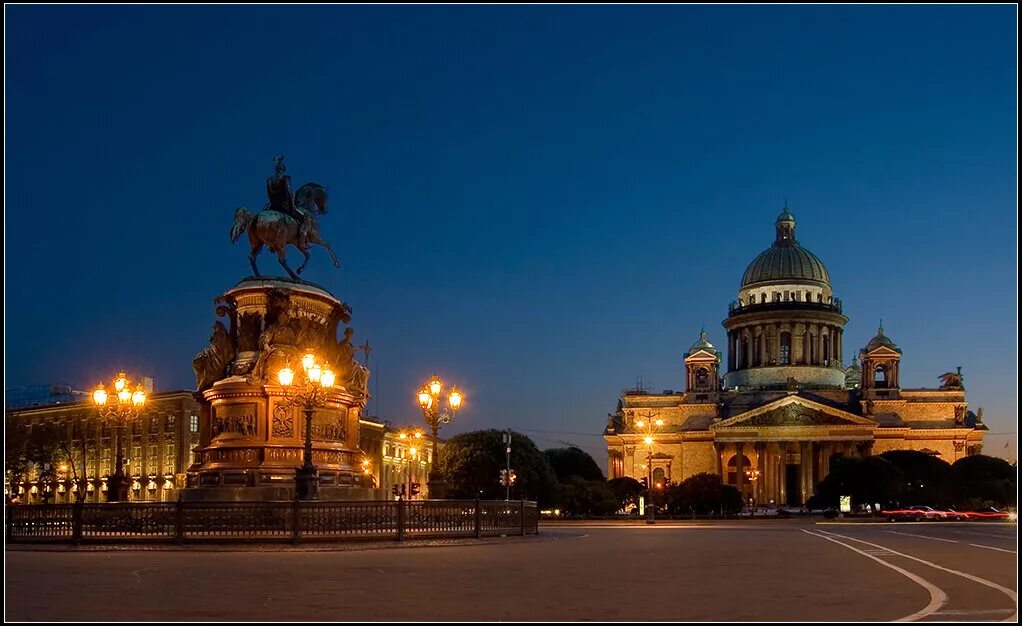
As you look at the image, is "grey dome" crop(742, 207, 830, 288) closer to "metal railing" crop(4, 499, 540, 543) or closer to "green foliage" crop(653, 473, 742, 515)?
"green foliage" crop(653, 473, 742, 515)

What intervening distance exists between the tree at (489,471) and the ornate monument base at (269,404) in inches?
1959

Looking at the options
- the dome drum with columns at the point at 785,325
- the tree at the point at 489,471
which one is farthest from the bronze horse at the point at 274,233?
the dome drum with columns at the point at 785,325

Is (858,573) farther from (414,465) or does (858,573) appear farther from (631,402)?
(631,402)

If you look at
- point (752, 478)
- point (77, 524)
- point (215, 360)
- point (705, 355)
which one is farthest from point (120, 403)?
point (705, 355)

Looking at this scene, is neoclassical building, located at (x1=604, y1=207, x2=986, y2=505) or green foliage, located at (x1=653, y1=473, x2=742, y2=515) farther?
neoclassical building, located at (x1=604, y1=207, x2=986, y2=505)

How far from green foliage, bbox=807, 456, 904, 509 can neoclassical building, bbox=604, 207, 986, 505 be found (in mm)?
28129

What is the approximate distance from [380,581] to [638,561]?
25.4 feet

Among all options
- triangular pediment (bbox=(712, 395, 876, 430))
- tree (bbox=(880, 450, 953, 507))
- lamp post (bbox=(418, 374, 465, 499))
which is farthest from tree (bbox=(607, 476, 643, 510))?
lamp post (bbox=(418, 374, 465, 499))

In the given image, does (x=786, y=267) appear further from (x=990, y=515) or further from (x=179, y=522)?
(x=179, y=522)

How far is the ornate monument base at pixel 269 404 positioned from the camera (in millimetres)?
31078

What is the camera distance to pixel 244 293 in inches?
1321

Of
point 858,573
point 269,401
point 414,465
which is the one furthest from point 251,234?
point 414,465

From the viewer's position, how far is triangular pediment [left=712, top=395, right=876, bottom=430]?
459ft

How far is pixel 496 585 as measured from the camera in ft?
57.2
